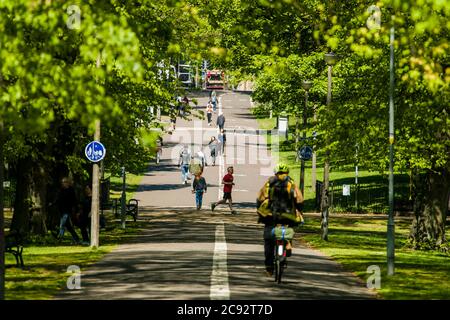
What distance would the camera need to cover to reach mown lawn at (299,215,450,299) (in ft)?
65.8

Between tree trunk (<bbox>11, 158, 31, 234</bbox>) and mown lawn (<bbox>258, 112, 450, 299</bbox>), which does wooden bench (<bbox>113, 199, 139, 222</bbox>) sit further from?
tree trunk (<bbox>11, 158, 31, 234</bbox>)

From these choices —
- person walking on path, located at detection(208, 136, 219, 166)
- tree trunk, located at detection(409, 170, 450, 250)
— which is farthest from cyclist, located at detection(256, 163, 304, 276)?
person walking on path, located at detection(208, 136, 219, 166)

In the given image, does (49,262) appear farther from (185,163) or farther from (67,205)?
(185,163)

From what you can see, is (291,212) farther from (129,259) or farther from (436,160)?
(436,160)

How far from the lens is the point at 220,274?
65.2 feet

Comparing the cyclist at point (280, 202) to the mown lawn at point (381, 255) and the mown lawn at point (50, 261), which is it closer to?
the mown lawn at point (381, 255)

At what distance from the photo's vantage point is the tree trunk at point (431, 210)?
3203 centimetres

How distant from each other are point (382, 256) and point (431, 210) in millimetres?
4552

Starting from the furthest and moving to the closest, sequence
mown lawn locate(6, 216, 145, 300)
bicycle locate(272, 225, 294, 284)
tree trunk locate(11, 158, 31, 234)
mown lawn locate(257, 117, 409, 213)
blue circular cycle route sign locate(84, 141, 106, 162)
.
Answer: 1. mown lawn locate(257, 117, 409, 213)
2. tree trunk locate(11, 158, 31, 234)
3. blue circular cycle route sign locate(84, 141, 106, 162)
4. mown lawn locate(6, 216, 145, 300)
5. bicycle locate(272, 225, 294, 284)

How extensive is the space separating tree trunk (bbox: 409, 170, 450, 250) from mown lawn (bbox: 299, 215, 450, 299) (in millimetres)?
537

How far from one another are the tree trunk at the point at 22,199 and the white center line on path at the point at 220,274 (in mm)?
5402

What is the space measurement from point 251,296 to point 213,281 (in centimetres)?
231

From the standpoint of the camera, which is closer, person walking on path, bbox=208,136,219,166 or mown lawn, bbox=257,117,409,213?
mown lawn, bbox=257,117,409,213

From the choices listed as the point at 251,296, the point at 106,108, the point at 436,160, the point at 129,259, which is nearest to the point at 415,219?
the point at 436,160
